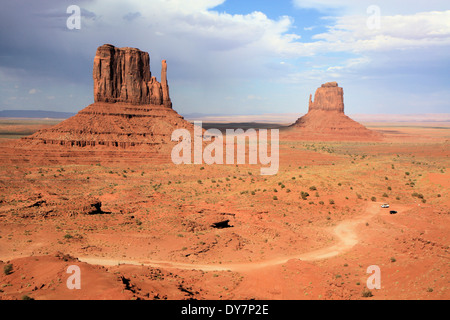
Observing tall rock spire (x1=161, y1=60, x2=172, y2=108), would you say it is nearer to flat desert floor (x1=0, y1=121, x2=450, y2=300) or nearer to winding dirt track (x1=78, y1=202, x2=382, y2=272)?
flat desert floor (x1=0, y1=121, x2=450, y2=300)

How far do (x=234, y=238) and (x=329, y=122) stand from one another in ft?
420

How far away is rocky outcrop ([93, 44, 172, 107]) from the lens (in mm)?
75688

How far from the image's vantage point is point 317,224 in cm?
2830

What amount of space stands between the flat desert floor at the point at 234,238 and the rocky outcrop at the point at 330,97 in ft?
341

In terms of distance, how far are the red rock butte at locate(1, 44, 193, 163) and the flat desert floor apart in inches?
686

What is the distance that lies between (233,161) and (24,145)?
3959cm

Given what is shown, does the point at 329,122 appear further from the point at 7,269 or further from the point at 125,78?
the point at 7,269

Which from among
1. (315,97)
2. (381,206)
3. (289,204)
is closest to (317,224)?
(289,204)

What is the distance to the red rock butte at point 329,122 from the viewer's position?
5300 inches

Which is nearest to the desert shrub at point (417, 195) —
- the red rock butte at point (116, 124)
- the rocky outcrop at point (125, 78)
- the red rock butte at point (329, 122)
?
the red rock butte at point (116, 124)

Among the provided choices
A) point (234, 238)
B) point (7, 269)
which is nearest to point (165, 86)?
point (234, 238)

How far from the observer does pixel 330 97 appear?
147 metres

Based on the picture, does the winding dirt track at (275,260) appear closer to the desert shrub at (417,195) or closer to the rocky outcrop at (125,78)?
the desert shrub at (417,195)
